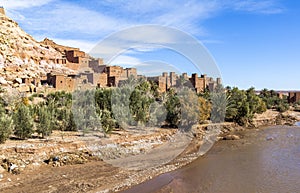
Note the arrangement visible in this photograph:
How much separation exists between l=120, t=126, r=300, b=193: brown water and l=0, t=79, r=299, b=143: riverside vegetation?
536cm

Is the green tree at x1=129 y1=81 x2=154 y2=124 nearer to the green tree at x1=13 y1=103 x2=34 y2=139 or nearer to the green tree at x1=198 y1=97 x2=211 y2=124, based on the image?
the green tree at x1=198 y1=97 x2=211 y2=124

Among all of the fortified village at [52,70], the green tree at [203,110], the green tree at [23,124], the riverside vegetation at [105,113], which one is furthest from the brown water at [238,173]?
the fortified village at [52,70]

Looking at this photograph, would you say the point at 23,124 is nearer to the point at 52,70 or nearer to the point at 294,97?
the point at 52,70

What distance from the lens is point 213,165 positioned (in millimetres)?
13719

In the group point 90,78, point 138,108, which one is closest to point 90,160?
point 138,108

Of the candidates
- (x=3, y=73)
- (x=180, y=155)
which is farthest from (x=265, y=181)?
(x=3, y=73)

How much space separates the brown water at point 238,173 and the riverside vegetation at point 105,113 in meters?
5.36

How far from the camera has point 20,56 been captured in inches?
1599

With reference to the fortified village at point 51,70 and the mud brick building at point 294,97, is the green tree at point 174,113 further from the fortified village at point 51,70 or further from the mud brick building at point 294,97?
the mud brick building at point 294,97

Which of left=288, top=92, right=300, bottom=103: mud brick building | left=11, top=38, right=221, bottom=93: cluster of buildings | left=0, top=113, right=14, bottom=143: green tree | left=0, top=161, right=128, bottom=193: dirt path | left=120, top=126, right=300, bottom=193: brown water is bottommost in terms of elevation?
left=120, top=126, right=300, bottom=193: brown water

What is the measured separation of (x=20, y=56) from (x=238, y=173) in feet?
124

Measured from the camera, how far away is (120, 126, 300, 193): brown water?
1045 cm

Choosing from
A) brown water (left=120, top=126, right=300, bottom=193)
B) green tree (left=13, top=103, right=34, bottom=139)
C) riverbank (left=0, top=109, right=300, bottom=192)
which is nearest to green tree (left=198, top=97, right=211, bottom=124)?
brown water (left=120, top=126, right=300, bottom=193)

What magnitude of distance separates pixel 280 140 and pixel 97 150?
14848mm
